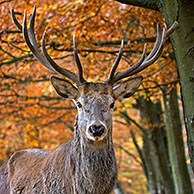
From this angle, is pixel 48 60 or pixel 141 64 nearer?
pixel 48 60

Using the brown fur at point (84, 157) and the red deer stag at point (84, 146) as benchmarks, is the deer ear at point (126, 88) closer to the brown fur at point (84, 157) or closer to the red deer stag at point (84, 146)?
the red deer stag at point (84, 146)

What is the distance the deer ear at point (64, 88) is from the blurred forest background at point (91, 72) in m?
1.87

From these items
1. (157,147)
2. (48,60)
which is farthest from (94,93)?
(157,147)

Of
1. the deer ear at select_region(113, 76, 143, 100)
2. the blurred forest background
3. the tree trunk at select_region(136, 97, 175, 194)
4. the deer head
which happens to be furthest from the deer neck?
the tree trunk at select_region(136, 97, 175, 194)

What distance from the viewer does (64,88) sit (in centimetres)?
530

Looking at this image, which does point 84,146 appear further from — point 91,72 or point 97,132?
point 91,72

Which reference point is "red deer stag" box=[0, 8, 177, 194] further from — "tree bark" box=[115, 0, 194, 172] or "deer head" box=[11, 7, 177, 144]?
"tree bark" box=[115, 0, 194, 172]

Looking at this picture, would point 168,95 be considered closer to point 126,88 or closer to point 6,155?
point 126,88

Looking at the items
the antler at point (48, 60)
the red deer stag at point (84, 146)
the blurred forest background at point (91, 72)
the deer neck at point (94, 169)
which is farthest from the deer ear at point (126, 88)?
the blurred forest background at point (91, 72)

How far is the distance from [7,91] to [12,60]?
4.87 m

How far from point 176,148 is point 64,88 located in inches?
200

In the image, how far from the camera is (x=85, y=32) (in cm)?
766

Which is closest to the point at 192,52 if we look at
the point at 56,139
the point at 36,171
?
the point at 36,171

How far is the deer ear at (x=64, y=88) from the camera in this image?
5.24 metres
